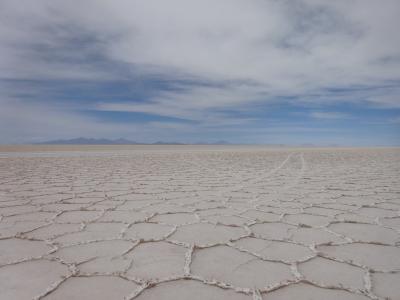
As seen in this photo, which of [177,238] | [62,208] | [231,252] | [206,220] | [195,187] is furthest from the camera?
[195,187]

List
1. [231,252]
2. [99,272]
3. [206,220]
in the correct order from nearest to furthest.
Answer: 1. [99,272]
2. [231,252]
3. [206,220]

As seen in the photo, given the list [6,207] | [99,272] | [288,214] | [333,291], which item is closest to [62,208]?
[6,207]

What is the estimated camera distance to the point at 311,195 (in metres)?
3.27

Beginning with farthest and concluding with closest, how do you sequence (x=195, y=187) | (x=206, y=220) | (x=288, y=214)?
(x=195, y=187), (x=288, y=214), (x=206, y=220)

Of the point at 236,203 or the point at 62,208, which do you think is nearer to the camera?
the point at 62,208

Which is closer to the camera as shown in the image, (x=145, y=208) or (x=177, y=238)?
(x=177, y=238)

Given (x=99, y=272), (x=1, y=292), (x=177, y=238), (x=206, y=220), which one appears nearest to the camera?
(x=1, y=292)

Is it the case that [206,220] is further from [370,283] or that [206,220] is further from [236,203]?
[370,283]

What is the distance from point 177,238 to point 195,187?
195cm

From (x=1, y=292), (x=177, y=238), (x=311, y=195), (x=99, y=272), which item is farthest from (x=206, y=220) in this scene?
(x=311, y=195)

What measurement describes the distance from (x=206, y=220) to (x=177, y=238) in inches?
16.7

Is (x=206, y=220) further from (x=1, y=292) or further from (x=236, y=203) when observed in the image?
(x=1, y=292)

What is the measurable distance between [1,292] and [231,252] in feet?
3.18

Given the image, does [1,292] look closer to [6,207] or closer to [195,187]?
[6,207]
